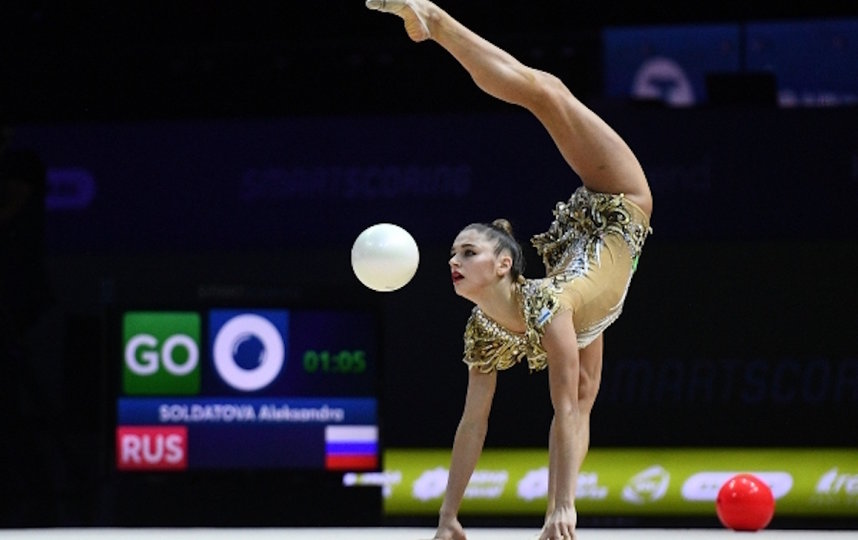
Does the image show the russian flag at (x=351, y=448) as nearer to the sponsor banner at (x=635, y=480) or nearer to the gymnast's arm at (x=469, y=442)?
the sponsor banner at (x=635, y=480)

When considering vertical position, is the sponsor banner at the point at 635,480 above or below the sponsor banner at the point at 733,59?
below

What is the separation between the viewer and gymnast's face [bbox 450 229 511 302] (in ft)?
16.9

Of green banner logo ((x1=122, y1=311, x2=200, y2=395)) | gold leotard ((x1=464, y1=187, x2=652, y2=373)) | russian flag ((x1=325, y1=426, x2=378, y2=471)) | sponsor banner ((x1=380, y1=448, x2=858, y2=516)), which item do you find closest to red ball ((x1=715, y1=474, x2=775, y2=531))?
gold leotard ((x1=464, y1=187, x2=652, y2=373))

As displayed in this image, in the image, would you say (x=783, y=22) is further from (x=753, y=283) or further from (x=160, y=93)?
(x=160, y=93)

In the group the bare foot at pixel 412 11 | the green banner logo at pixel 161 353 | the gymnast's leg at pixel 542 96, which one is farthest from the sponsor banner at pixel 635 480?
the bare foot at pixel 412 11

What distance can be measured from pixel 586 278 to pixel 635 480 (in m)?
2.60

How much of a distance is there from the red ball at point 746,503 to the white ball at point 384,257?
175cm

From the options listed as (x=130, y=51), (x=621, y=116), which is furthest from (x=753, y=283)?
(x=130, y=51)

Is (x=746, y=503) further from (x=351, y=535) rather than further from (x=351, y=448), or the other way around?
(x=351, y=448)

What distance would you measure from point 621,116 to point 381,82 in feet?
4.40

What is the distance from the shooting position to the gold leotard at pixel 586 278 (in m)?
5.25

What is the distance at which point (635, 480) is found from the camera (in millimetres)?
7605

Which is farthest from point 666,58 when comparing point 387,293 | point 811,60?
point 387,293

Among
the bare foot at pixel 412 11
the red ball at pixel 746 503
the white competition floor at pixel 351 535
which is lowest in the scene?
the white competition floor at pixel 351 535
